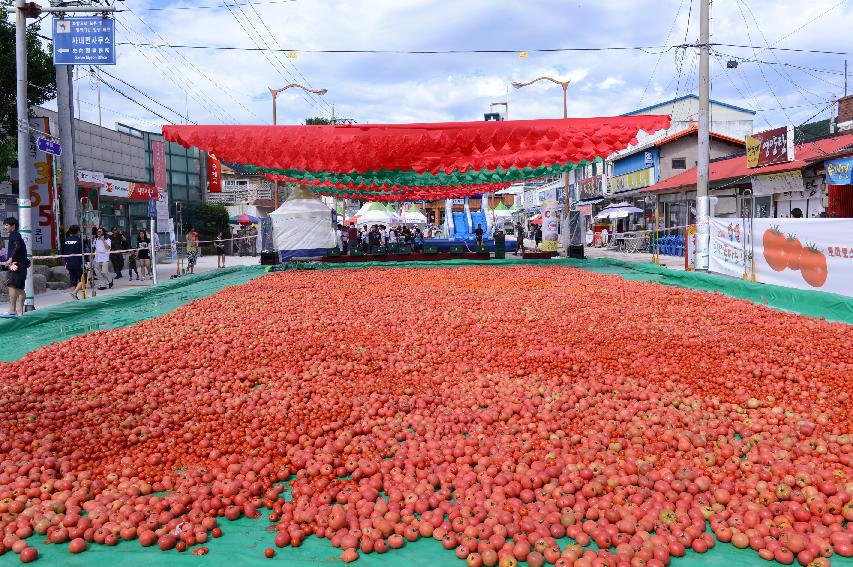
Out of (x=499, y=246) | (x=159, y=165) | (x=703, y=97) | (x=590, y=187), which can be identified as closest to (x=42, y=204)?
(x=159, y=165)

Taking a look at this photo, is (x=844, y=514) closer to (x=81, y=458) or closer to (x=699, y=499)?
(x=699, y=499)

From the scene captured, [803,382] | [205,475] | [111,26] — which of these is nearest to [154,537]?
[205,475]

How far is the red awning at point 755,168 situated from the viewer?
19766 mm

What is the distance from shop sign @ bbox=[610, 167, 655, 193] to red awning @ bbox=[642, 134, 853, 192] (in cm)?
267

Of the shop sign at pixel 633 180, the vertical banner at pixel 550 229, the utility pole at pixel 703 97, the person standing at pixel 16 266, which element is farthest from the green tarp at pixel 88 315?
the shop sign at pixel 633 180

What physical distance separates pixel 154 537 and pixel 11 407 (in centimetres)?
245

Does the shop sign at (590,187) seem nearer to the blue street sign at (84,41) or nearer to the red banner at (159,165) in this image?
the red banner at (159,165)

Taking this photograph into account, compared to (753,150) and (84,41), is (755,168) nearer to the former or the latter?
(753,150)

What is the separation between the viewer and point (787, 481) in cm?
333

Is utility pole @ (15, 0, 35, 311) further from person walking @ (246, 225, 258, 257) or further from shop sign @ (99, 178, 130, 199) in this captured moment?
person walking @ (246, 225, 258, 257)

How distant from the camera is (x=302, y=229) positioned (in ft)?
72.1

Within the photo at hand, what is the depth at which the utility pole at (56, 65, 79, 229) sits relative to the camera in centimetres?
1484

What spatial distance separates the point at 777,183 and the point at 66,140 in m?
22.0

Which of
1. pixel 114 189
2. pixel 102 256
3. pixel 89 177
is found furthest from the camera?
pixel 114 189
